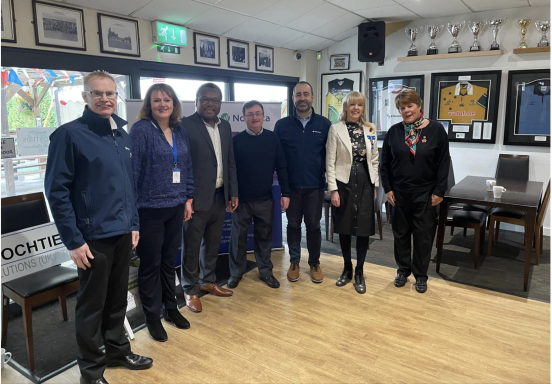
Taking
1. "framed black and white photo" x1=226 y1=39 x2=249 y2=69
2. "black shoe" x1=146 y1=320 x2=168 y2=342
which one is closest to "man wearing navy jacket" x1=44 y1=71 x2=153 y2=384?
"black shoe" x1=146 y1=320 x2=168 y2=342

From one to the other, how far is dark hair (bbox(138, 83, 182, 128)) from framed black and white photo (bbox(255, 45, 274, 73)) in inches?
119

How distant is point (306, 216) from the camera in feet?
10.8

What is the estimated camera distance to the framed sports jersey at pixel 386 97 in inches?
212

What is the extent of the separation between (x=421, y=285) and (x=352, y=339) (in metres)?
0.96

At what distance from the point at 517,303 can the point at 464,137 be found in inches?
104

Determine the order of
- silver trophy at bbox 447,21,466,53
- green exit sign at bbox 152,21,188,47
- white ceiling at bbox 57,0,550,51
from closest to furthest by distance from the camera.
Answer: white ceiling at bbox 57,0,550,51 < green exit sign at bbox 152,21,188,47 < silver trophy at bbox 447,21,466,53

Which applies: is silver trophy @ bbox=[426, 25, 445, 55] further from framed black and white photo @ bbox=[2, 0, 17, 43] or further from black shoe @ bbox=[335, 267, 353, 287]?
framed black and white photo @ bbox=[2, 0, 17, 43]

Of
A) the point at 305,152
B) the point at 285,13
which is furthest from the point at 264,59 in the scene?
the point at 305,152

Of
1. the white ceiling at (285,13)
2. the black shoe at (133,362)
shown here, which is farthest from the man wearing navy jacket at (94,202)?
the white ceiling at (285,13)

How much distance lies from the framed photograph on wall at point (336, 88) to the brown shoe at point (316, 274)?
315 cm

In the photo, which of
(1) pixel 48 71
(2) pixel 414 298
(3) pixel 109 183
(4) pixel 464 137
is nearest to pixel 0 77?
(1) pixel 48 71

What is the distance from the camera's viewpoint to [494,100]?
484 centimetres

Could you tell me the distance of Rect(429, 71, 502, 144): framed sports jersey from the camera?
192 inches

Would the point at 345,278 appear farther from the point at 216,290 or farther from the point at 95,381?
the point at 95,381
